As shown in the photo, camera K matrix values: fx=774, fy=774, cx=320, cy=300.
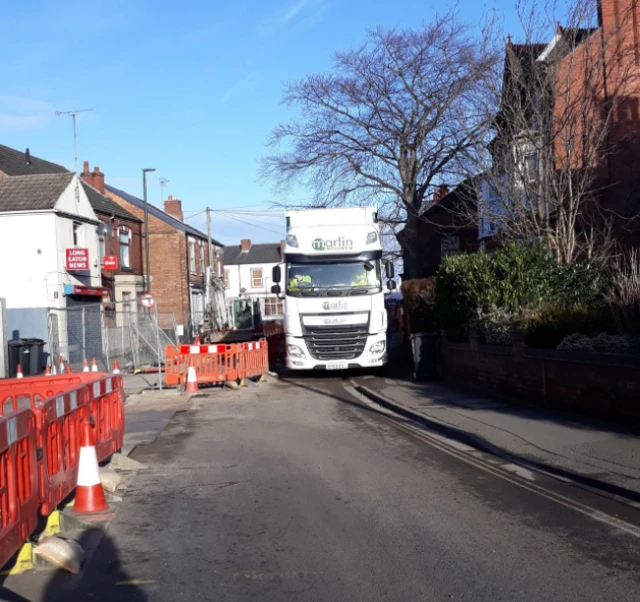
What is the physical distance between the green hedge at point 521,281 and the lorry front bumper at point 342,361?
3481 millimetres

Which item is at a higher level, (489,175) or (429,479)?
(489,175)

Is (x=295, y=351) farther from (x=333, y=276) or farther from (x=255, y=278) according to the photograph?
(x=255, y=278)

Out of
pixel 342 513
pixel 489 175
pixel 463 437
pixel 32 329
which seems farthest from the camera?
pixel 32 329

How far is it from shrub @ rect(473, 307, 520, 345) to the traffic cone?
31.5ft

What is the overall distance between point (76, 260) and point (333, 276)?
14.2 metres

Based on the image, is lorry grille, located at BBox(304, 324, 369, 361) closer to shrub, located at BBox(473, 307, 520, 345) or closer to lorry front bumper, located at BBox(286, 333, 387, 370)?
lorry front bumper, located at BBox(286, 333, 387, 370)

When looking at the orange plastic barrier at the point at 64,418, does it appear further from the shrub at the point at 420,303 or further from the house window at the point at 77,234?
the house window at the point at 77,234

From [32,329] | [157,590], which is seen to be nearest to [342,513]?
[157,590]

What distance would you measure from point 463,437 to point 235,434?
3630 mm

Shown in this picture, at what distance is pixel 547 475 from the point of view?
29.0 ft

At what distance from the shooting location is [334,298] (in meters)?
20.2

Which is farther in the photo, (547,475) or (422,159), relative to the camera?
(422,159)

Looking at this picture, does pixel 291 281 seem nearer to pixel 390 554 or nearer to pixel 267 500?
pixel 267 500

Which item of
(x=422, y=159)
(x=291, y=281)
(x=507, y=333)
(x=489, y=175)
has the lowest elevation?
(x=507, y=333)
